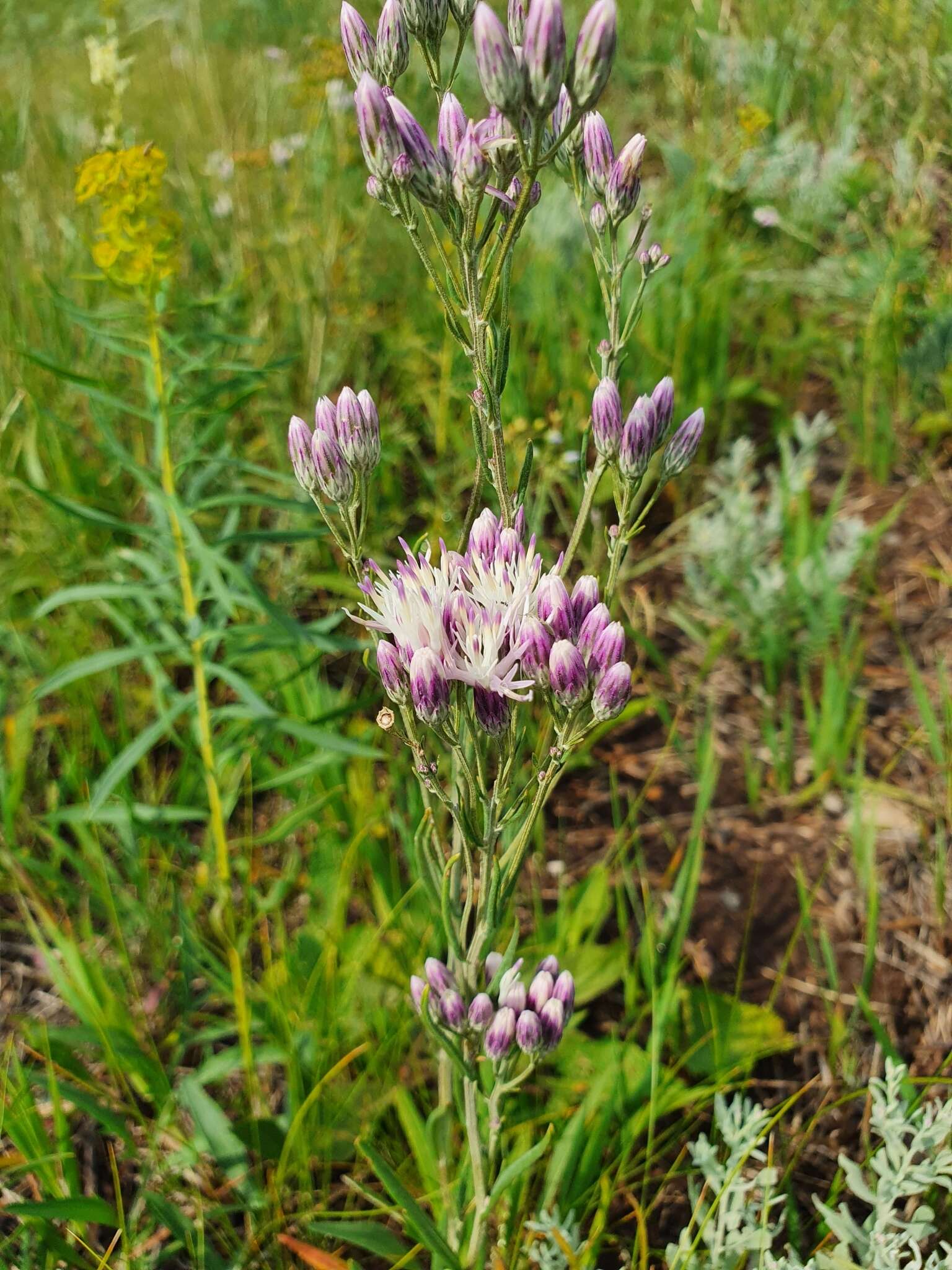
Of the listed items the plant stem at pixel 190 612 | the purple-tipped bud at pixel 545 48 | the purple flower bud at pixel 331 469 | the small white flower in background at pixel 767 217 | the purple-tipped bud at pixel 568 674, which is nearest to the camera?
the purple-tipped bud at pixel 545 48

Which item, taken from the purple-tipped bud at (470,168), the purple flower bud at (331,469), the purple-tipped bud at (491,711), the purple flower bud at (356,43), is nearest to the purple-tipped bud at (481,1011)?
the purple-tipped bud at (491,711)

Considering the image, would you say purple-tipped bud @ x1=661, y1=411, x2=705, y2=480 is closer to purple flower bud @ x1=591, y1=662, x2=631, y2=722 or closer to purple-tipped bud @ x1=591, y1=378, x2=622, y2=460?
purple-tipped bud @ x1=591, y1=378, x2=622, y2=460

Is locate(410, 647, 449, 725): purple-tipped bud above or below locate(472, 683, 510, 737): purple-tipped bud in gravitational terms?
above

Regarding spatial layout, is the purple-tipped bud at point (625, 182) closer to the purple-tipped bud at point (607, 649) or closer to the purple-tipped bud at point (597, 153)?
the purple-tipped bud at point (597, 153)

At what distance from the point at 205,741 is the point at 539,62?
1202 millimetres

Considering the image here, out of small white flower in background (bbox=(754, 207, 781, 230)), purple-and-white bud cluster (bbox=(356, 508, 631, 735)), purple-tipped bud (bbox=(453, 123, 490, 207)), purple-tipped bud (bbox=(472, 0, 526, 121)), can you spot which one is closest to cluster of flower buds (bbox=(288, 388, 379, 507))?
Result: purple-and-white bud cluster (bbox=(356, 508, 631, 735))

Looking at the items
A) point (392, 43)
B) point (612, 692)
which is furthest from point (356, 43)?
point (612, 692)

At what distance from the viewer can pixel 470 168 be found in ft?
3.29

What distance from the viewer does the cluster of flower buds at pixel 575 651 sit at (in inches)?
40.1

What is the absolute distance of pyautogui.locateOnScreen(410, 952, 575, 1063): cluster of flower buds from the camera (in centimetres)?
115

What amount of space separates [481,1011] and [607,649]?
0.48 meters

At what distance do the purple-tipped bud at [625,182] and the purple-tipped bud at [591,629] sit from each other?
51 centimetres

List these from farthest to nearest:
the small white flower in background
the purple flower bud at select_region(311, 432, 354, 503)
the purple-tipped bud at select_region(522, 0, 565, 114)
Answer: the small white flower in background
the purple flower bud at select_region(311, 432, 354, 503)
the purple-tipped bud at select_region(522, 0, 565, 114)

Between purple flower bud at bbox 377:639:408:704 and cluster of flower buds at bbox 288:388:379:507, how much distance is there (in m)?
0.23
